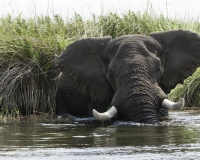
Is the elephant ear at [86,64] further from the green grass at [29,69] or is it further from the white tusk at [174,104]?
the white tusk at [174,104]

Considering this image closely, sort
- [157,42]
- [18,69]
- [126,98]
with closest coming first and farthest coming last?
[126,98] → [157,42] → [18,69]

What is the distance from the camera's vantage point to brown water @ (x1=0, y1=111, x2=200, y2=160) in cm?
→ 900

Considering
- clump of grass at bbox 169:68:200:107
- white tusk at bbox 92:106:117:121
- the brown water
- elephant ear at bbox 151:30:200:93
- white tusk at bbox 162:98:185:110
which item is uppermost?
elephant ear at bbox 151:30:200:93

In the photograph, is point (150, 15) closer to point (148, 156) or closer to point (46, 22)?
point (46, 22)

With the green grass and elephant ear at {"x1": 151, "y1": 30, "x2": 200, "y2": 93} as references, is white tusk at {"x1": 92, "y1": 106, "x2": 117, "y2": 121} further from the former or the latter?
the green grass

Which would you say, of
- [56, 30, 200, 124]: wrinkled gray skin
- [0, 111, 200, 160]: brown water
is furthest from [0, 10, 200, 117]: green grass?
[0, 111, 200, 160]: brown water

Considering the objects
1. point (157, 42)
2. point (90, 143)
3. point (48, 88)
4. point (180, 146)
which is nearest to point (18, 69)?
point (48, 88)

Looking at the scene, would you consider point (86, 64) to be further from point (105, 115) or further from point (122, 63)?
point (105, 115)

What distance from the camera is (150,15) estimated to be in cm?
1948

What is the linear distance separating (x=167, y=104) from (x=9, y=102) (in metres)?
3.30

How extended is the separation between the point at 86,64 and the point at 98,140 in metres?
3.67

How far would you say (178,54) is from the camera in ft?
45.7

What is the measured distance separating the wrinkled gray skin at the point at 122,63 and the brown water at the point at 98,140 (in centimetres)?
56

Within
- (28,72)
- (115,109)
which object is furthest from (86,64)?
(115,109)
